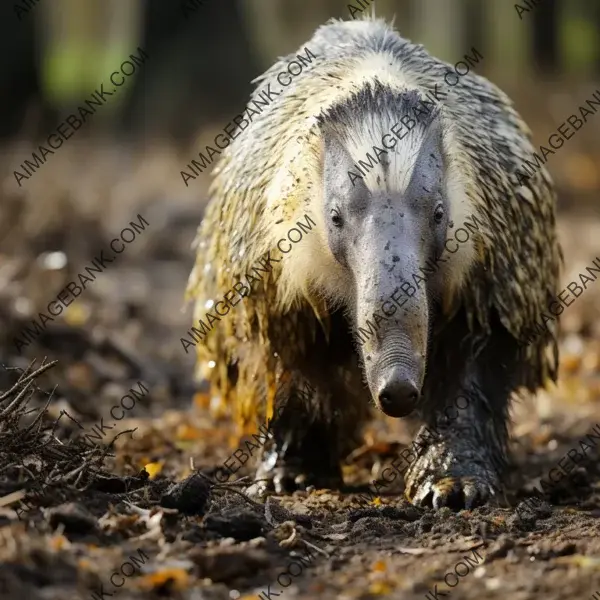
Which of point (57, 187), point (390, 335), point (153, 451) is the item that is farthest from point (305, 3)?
point (390, 335)

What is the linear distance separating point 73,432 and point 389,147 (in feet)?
10.0

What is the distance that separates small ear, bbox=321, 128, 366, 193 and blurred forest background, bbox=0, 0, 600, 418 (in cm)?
306

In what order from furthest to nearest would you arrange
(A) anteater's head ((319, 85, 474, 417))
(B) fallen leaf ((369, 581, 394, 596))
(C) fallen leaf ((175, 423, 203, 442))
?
1. (C) fallen leaf ((175, 423, 203, 442))
2. (A) anteater's head ((319, 85, 474, 417))
3. (B) fallen leaf ((369, 581, 394, 596))

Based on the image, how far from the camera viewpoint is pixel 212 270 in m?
7.47

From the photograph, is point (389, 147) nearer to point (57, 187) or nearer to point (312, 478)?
point (312, 478)

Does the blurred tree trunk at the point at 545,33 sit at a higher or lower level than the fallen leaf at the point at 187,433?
higher

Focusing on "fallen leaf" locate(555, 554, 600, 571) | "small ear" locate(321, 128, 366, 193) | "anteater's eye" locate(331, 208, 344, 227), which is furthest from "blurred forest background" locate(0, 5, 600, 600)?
"small ear" locate(321, 128, 366, 193)

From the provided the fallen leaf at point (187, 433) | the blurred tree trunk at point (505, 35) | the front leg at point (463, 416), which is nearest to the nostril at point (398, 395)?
the front leg at point (463, 416)

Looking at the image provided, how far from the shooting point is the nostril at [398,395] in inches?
208

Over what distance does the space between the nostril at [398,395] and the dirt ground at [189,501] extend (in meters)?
0.62

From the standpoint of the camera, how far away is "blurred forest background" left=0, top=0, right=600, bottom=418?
11445mm

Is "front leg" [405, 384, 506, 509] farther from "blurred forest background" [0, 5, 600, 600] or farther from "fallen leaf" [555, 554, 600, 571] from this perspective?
"fallen leaf" [555, 554, 600, 571]

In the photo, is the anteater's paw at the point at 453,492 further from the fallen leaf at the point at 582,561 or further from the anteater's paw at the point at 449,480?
the fallen leaf at the point at 582,561

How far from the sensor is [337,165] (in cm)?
618
